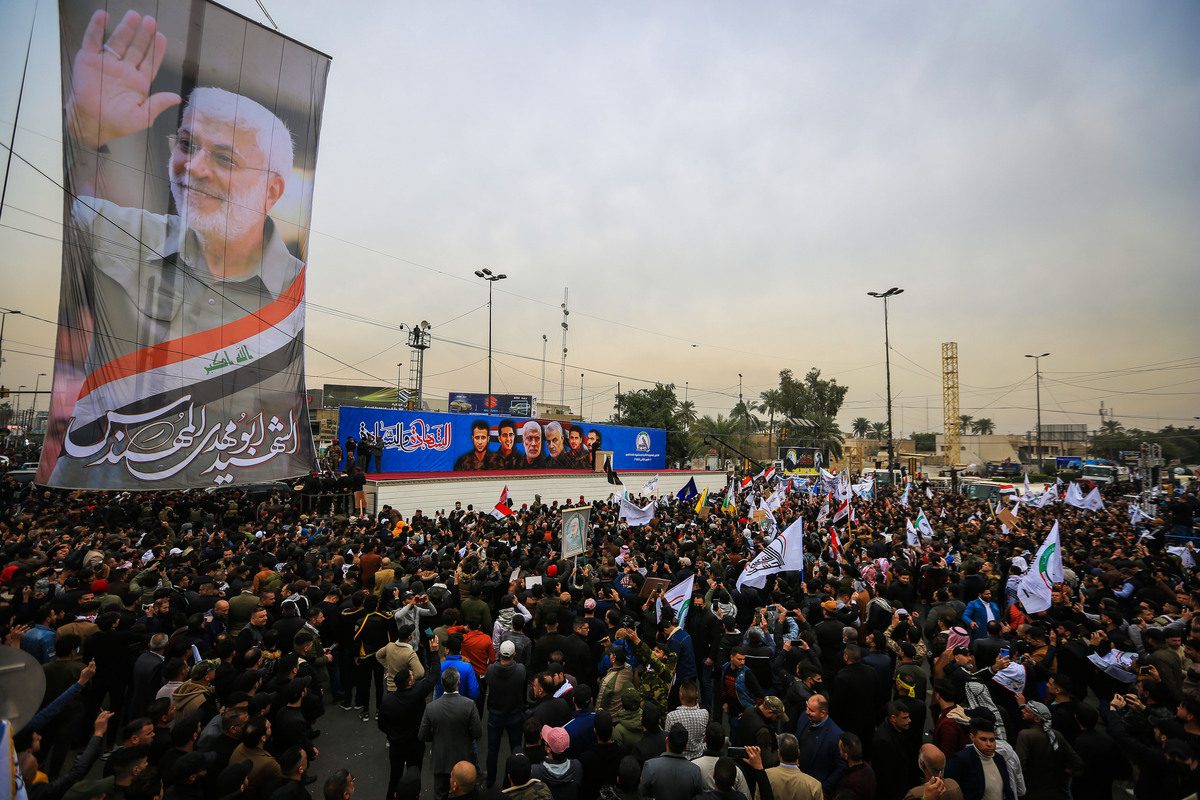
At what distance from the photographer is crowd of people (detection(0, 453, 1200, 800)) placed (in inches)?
149

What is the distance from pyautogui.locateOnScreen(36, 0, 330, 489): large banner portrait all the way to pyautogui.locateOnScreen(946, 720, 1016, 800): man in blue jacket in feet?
68.8

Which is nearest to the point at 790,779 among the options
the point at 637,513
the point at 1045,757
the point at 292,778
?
the point at 1045,757

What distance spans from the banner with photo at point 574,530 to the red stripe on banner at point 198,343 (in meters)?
16.0

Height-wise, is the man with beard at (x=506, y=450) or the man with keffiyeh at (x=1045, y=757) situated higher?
the man with beard at (x=506, y=450)

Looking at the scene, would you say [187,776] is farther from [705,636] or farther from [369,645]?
[705,636]

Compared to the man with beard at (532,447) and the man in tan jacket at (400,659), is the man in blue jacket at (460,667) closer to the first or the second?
the man in tan jacket at (400,659)

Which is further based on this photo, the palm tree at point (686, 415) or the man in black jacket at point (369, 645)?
the palm tree at point (686, 415)

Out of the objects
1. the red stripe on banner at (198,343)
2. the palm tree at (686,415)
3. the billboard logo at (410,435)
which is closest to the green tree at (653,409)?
the palm tree at (686,415)

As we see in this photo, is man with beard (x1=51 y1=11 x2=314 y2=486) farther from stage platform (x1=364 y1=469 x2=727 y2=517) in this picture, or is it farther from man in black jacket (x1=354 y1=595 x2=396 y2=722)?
man in black jacket (x1=354 y1=595 x2=396 y2=722)

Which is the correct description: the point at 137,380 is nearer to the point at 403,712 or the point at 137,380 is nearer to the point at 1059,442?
the point at 403,712

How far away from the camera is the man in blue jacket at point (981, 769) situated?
149 inches

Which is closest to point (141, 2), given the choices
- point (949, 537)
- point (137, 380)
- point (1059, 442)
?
point (137, 380)

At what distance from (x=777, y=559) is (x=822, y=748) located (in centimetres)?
405

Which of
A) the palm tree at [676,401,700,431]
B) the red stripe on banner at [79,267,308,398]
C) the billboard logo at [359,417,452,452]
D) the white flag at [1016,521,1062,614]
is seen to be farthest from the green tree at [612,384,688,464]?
the white flag at [1016,521,1062,614]
